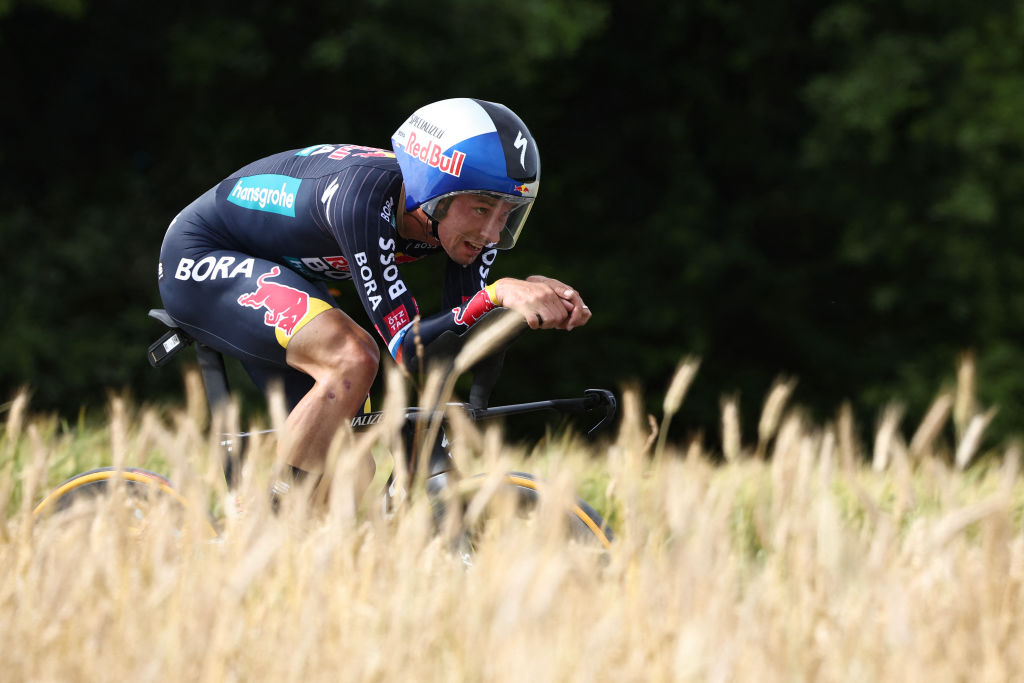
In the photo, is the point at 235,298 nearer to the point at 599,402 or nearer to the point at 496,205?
the point at 496,205

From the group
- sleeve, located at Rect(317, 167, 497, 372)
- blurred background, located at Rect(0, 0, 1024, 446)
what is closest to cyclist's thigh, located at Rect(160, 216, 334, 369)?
sleeve, located at Rect(317, 167, 497, 372)

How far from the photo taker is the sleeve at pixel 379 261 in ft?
11.7

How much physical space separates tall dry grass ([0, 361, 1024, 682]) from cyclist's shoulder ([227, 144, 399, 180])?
1323 mm

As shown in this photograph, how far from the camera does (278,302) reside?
13.0ft

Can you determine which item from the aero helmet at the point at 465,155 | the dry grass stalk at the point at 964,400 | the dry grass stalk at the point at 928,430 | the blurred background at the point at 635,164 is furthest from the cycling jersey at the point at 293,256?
the blurred background at the point at 635,164

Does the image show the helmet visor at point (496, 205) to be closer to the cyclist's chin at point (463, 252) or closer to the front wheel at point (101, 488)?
the cyclist's chin at point (463, 252)

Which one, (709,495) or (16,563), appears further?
(16,563)

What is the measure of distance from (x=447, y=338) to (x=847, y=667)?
5.05 ft

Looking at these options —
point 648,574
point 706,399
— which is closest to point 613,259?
point 706,399

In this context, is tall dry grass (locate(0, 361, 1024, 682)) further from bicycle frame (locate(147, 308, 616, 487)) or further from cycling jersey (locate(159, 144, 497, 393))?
cycling jersey (locate(159, 144, 497, 393))

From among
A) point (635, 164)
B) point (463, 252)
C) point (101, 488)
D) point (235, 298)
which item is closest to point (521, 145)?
point (463, 252)

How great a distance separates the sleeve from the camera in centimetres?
355

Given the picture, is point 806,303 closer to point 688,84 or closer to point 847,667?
point 688,84

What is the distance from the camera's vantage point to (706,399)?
15.6 metres
